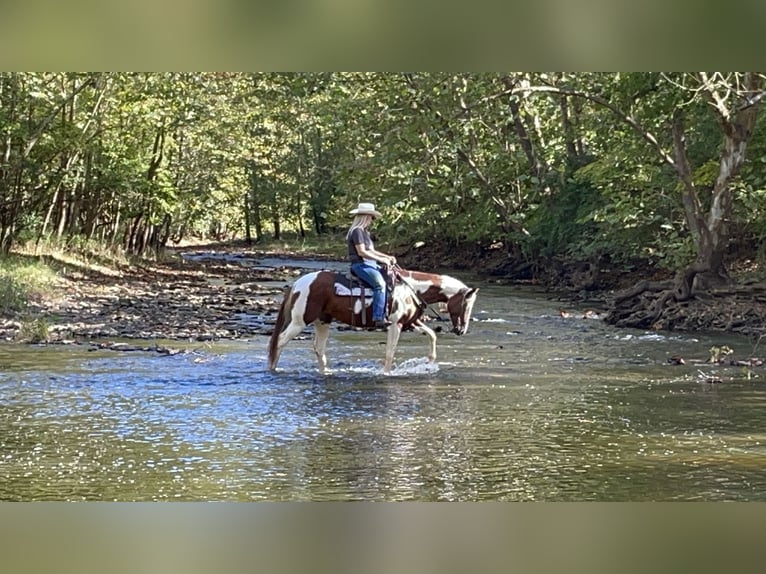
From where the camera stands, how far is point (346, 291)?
7051 mm

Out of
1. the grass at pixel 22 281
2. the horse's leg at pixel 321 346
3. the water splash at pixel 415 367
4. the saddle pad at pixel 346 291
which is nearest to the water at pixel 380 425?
the water splash at pixel 415 367

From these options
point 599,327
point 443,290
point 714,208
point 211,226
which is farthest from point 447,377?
point 211,226

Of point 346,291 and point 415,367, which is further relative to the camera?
→ point 415,367

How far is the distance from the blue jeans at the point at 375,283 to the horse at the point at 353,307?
0.19ft

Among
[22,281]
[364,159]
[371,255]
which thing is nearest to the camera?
[371,255]

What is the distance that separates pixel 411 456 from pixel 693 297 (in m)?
5.85

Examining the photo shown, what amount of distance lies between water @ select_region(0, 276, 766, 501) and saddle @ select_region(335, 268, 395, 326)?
51 cm

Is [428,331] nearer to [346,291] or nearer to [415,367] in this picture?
[415,367]

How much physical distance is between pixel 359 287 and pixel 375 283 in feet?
0.45

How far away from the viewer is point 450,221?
11.9 metres

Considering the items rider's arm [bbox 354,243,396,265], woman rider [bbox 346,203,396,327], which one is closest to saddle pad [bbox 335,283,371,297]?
woman rider [bbox 346,203,396,327]

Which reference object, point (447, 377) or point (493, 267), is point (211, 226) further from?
point (447, 377)

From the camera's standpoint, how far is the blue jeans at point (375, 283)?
22.7 feet

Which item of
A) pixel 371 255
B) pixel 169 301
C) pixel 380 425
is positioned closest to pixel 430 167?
pixel 169 301
